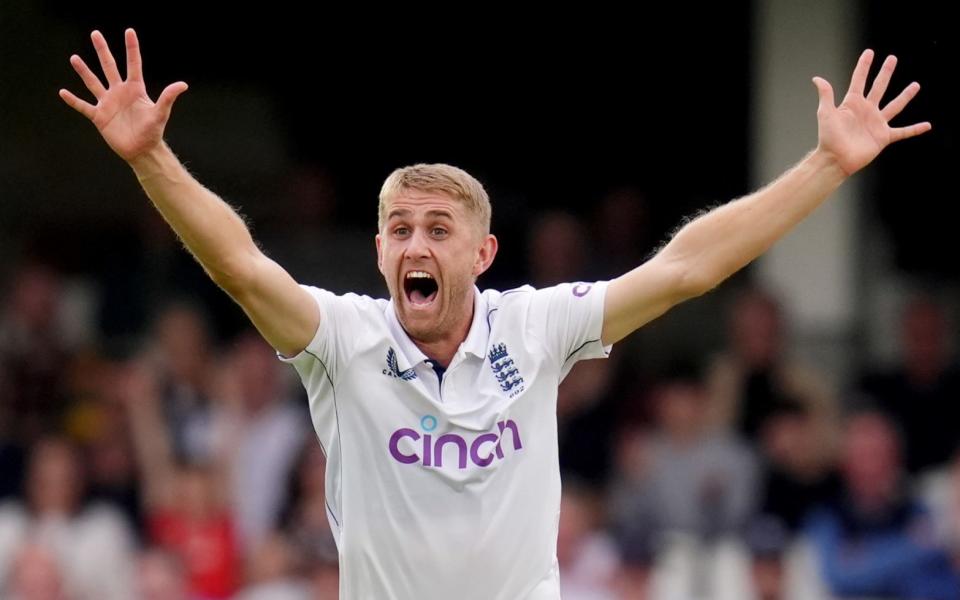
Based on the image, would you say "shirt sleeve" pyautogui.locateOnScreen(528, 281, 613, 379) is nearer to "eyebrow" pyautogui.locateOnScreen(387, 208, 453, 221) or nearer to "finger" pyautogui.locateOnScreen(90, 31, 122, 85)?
"eyebrow" pyautogui.locateOnScreen(387, 208, 453, 221)

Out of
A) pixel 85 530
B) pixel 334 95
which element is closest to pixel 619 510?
pixel 85 530

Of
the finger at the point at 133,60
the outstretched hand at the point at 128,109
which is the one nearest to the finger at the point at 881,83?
the outstretched hand at the point at 128,109

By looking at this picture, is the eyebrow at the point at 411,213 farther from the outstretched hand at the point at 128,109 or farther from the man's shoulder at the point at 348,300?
the outstretched hand at the point at 128,109

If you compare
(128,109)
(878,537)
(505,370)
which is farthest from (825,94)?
(878,537)

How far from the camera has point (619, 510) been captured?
1086 cm

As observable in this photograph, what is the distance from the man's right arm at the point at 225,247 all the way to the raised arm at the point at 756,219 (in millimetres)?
1037

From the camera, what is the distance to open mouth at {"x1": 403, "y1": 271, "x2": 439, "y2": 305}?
5.44 meters

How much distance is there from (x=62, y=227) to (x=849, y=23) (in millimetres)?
6431

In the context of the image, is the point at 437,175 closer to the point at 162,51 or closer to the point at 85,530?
the point at 85,530

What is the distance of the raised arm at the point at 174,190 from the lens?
202 inches

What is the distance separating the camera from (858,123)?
18.5ft

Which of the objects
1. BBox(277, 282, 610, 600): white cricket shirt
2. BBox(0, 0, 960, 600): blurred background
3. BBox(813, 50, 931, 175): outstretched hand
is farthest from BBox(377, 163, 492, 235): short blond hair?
BBox(0, 0, 960, 600): blurred background

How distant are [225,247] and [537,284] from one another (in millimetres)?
6614

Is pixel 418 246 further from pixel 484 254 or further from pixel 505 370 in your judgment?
pixel 505 370
